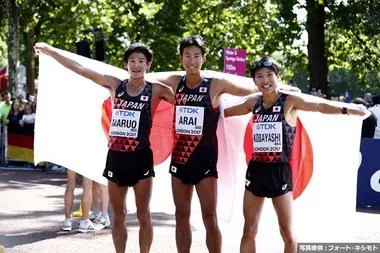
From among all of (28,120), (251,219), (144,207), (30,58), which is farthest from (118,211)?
(30,58)

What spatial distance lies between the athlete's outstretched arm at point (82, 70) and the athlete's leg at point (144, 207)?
98cm

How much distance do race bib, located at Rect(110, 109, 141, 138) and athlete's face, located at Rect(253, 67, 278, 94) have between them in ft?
3.74

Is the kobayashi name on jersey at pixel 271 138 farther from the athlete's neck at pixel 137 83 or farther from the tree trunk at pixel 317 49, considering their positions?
the tree trunk at pixel 317 49

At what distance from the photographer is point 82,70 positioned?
7.46 metres

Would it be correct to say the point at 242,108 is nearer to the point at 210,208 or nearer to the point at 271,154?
the point at 271,154

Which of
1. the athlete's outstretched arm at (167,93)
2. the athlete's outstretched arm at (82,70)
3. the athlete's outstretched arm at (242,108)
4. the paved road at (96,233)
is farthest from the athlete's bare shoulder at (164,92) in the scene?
the paved road at (96,233)

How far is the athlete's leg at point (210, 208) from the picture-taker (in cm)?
698

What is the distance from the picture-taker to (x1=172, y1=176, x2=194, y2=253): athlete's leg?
277 inches

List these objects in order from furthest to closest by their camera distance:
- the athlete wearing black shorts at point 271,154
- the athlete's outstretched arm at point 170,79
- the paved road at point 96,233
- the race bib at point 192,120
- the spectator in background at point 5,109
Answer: the spectator in background at point 5,109, the paved road at point 96,233, the athlete's outstretched arm at point 170,79, the race bib at point 192,120, the athlete wearing black shorts at point 271,154

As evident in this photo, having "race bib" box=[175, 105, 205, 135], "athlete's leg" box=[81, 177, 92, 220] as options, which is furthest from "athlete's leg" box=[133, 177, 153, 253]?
"athlete's leg" box=[81, 177, 92, 220]

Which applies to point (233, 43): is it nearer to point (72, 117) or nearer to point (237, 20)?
point (237, 20)

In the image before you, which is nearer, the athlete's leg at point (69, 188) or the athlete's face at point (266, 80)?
the athlete's face at point (266, 80)

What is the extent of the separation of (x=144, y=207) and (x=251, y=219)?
104cm

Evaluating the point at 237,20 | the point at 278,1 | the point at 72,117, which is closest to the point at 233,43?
the point at 237,20
